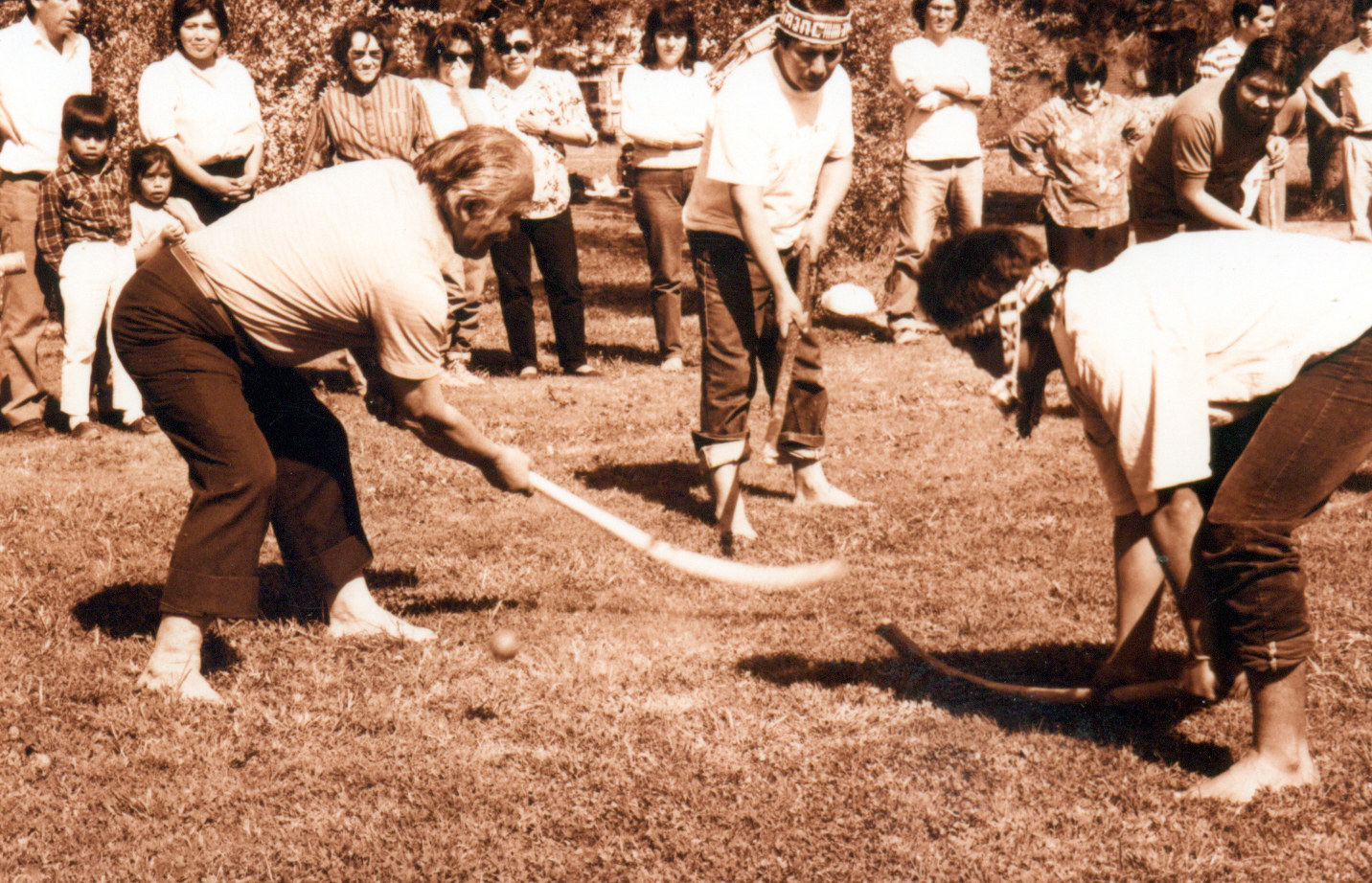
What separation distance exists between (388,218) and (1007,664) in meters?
2.31

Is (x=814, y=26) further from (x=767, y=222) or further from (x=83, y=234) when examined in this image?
(x=83, y=234)

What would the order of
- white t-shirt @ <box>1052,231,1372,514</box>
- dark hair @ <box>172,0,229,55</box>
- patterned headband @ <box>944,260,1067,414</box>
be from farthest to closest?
dark hair @ <box>172,0,229,55</box> < patterned headband @ <box>944,260,1067,414</box> < white t-shirt @ <box>1052,231,1372,514</box>

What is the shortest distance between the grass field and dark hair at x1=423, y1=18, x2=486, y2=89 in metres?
3.47

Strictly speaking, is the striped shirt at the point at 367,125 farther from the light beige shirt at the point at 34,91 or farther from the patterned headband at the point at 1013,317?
the patterned headband at the point at 1013,317

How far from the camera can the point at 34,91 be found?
750cm

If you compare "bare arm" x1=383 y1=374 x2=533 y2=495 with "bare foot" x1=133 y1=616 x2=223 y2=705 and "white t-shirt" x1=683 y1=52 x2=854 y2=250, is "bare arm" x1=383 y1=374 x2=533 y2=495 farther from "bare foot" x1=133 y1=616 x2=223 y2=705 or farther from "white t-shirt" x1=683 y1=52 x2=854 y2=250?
"white t-shirt" x1=683 y1=52 x2=854 y2=250

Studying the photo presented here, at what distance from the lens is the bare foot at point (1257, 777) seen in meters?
3.28

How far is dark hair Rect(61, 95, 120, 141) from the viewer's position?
715cm

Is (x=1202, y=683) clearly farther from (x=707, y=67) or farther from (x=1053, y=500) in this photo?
(x=707, y=67)

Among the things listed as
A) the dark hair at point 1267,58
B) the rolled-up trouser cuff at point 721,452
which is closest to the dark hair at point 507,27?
the rolled-up trouser cuff at point 721,452

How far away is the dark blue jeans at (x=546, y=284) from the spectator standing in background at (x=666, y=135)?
57cm

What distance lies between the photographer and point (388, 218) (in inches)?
148

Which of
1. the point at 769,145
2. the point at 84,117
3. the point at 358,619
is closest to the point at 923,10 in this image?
the point at 769,145

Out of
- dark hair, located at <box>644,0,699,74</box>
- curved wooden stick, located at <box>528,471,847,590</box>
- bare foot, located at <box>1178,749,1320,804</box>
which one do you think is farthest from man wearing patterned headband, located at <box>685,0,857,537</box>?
dark hair, located at <box>644,0,699,74</box>
